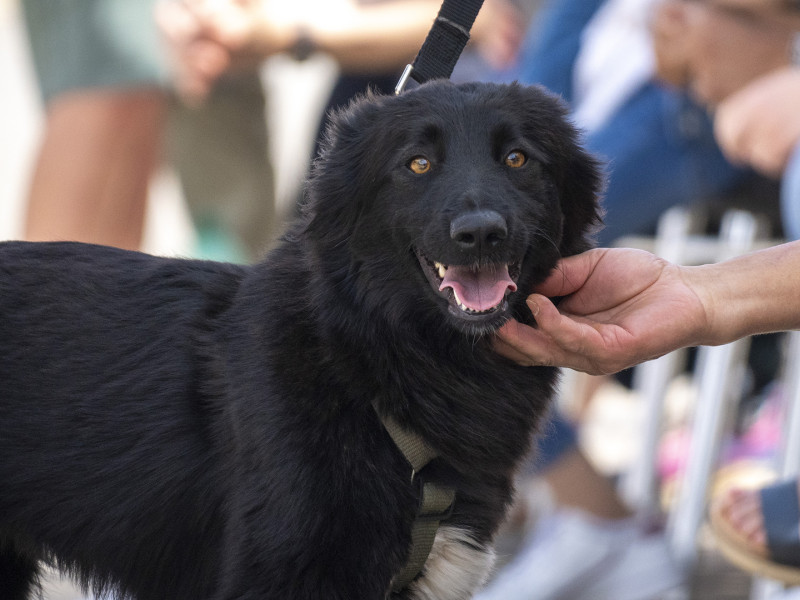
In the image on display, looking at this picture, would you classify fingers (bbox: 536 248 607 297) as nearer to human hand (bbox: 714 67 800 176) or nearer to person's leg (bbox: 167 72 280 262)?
human hand (bbox: 714 67 800 176)

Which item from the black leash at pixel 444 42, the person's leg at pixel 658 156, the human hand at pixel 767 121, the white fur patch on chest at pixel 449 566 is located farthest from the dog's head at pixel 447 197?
the person's leg at pixel 658 156

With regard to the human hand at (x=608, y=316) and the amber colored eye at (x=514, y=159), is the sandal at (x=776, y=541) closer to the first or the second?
the human hand at (x=608, y=316)

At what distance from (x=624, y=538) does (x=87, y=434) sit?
236cm

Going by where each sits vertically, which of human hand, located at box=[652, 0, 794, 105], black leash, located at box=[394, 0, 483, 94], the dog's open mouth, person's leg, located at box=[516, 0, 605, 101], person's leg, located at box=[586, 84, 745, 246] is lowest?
the dog's open mouth

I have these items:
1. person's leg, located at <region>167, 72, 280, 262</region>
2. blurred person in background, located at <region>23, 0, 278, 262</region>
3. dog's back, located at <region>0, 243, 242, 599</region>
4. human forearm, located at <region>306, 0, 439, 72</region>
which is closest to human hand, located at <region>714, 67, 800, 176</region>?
human forearm, located at <region>306, 0, 439, 72</region>

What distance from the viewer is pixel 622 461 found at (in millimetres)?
5996

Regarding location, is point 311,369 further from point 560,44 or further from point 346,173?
point 560,44

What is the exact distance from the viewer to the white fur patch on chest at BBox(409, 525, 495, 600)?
2.07 meters

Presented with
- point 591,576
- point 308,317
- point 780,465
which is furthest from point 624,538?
point 308,317

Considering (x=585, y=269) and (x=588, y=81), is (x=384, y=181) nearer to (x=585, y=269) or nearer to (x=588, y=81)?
(x=585, y=269)

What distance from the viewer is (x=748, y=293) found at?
2.30m

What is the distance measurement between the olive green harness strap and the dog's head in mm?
247

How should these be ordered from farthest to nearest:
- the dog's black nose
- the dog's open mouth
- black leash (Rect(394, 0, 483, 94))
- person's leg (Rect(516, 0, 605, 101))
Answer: person's leg (Rect(516, 0, 605, 101))
black leash (Rect(394, 0, 483, 94))
the dog's open mouth
the dog's black nose

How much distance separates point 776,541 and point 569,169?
1.37 metres
